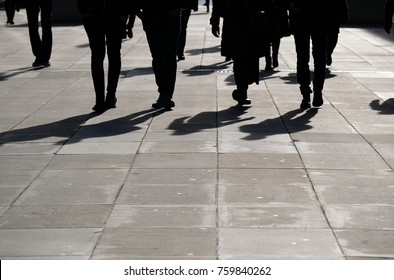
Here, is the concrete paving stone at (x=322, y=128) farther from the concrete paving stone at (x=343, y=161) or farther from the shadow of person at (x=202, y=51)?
the shadow of person at (x=202, y=51)

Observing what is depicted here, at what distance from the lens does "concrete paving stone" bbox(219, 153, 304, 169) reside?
905cm

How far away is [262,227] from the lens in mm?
6941

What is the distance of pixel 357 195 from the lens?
26.0 feet

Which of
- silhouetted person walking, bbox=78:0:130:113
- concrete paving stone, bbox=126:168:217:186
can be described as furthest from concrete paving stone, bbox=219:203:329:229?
silhouetted person walking, bbox=78:0:130:113

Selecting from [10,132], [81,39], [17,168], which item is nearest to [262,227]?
[17,168]

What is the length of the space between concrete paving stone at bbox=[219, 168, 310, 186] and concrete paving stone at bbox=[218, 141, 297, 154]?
85cm

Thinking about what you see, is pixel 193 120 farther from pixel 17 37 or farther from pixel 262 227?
pixel 17 37

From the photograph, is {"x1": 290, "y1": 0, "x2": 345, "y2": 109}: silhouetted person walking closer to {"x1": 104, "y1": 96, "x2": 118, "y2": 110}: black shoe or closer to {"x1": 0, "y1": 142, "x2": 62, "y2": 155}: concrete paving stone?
{"x1": 104, "y1": 96, "x2": 118, "y2": 110}: black shoe

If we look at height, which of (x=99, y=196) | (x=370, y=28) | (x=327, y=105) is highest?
(x=99, y=196)

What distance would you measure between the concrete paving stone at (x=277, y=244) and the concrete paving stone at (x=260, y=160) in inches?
86.1

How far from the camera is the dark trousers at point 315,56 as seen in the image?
12.5 metres

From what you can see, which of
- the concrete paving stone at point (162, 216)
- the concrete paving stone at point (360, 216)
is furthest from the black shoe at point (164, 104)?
the concrete paving stone at point (360, 216)

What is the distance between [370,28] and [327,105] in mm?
13668

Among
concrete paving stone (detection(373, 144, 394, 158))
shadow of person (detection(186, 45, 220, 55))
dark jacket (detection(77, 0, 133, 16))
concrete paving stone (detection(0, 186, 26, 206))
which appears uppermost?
dark jacket (detection(77, 0, 133, 16))
